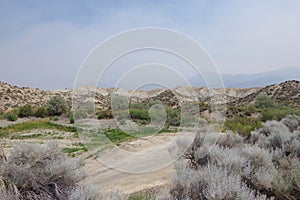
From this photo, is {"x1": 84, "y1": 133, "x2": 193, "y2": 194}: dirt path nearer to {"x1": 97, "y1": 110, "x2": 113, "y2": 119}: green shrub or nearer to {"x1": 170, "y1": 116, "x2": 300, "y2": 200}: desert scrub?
{"x1": 170, "y1": 116, "x2": 300, "y2": 200}: desert scrub

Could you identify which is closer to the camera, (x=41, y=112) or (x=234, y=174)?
(x=234, y=174)

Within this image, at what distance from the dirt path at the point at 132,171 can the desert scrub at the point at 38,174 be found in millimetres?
593

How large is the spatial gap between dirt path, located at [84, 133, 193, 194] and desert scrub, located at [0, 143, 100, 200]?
59 centimetres

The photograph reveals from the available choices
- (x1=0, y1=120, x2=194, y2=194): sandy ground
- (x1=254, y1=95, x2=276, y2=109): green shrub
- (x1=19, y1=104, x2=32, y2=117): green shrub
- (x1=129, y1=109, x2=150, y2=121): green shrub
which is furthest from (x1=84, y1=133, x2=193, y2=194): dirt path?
(x1=254, y1=95, x2=276, y2=109): green shrub

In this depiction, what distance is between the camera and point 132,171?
9547 mm

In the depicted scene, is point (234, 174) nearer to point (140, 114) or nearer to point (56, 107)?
point (140, 114)

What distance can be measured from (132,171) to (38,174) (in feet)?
12.6

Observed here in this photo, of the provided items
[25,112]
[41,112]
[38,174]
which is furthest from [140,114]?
[41,112]

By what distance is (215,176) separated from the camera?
5453 millimetres

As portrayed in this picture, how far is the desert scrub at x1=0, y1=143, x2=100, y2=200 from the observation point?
18.1 ft

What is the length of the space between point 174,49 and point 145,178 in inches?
140

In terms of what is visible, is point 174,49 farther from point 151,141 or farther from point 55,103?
point 55,103

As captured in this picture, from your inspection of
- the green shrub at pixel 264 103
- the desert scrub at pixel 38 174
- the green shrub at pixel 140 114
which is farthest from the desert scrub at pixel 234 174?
the green shrub at pixel 264 103

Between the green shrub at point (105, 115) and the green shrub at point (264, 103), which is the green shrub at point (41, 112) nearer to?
the green shrub at point (105, 115)
